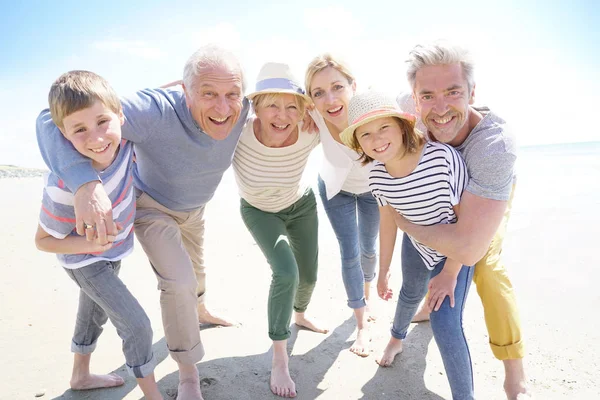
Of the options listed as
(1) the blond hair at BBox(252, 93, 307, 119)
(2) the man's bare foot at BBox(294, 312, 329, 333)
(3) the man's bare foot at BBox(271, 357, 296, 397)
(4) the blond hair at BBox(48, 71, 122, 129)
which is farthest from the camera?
(2) the man's bare foot at BBox(294, 312, 329, 333)

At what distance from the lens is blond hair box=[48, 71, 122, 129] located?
83.4 inches

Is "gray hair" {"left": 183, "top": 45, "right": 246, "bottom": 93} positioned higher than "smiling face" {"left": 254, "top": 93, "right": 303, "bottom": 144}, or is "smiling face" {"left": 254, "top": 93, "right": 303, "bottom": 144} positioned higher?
"gray hair" {"left": 183, "top": 45, "right": 246, "bottom": 93}

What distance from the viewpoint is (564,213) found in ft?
21.7

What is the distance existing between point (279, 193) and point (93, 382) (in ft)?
6.12

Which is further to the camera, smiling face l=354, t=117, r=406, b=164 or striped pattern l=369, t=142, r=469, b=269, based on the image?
smiling face l=354, t=117, r=406, b=164

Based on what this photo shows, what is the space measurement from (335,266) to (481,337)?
79.8 inches

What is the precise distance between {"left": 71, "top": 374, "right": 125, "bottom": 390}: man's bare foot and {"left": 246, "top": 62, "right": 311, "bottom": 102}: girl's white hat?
223cm

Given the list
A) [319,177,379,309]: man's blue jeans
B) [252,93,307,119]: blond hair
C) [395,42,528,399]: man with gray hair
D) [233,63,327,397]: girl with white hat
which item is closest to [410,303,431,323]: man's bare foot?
[319,177,379,309]: man's blue jeans

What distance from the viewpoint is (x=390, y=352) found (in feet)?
10.1

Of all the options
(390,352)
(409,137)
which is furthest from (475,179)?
(390,352)

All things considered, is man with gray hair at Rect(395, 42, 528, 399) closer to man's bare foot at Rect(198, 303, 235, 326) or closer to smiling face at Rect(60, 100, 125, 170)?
smiling face at Rect(60, 100, 125, 170)

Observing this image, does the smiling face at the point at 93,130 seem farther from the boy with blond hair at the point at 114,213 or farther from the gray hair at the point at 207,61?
the gray hair at the point at 207,61

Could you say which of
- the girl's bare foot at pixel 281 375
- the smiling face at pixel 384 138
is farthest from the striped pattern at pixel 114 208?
the smiling face at pixel 384 138

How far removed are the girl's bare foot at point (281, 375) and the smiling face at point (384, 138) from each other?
1.53 meters
